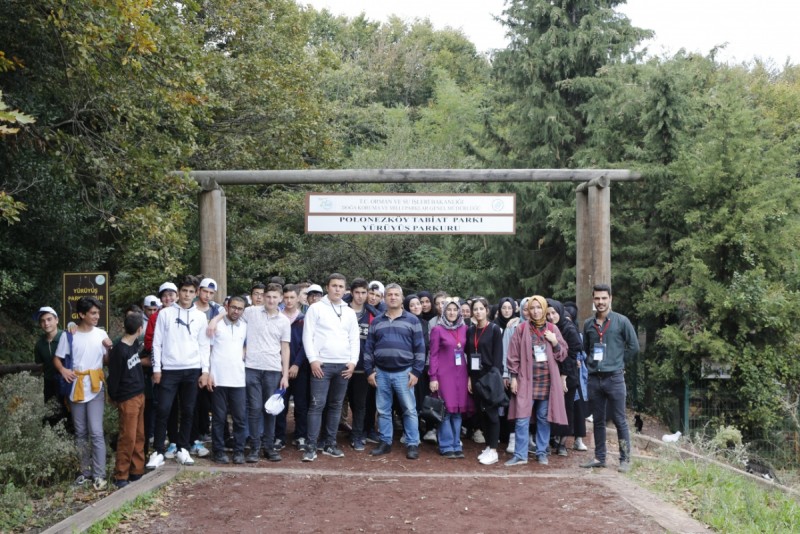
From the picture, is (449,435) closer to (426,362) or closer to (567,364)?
(426,362)

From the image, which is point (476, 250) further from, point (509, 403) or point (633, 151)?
point (509, 403)

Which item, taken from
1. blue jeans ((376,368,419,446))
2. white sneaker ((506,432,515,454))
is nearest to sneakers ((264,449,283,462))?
blue jeans ((376,368,419,446))

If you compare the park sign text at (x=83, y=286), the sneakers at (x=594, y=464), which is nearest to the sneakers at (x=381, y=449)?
the sneakers at (x=594, y=464)

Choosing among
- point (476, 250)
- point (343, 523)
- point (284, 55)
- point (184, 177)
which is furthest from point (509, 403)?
point (284, 55)

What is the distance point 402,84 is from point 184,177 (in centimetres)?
3082

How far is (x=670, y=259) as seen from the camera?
14.6 metres

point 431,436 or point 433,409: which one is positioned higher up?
point 433,409

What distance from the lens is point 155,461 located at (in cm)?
806

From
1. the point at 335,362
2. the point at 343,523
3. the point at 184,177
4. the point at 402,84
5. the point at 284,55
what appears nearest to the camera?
the point at 343,523

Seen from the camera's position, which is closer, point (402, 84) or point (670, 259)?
point (670, 259)

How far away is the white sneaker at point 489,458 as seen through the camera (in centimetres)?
862

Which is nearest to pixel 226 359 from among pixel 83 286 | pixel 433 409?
pixel 433 409

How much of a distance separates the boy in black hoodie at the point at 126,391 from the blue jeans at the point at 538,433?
395 cm

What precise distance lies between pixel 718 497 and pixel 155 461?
5389 millimetres
